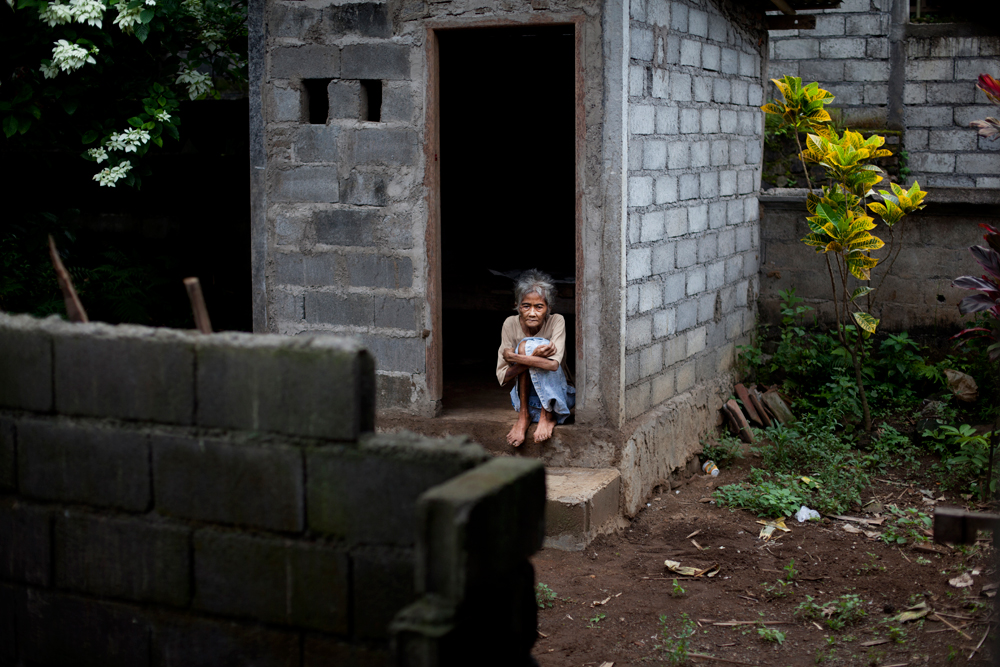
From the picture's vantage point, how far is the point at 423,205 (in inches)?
245

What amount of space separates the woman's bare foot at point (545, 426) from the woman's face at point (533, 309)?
0.56 meters

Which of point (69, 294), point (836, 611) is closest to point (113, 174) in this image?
point (69, 294)

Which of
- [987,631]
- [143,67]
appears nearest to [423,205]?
[143,67]

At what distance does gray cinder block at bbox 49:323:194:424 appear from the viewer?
3.14 metres

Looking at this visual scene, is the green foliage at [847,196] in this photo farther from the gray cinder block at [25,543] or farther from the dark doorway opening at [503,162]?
the gray cinder block at [25,543]

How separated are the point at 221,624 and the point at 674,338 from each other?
14.9ft

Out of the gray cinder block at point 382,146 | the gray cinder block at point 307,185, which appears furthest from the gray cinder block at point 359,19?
the gray cinder block at point 307,185

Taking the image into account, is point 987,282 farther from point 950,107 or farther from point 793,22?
point 950,107

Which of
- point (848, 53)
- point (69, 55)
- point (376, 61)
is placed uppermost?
point (848, 53)

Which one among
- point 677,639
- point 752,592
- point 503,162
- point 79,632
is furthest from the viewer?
point 503,162

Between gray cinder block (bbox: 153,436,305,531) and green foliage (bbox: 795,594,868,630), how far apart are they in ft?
10.1

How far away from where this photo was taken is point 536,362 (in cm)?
609

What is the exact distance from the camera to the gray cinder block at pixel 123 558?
125 inches

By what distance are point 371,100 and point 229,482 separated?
151 inches
